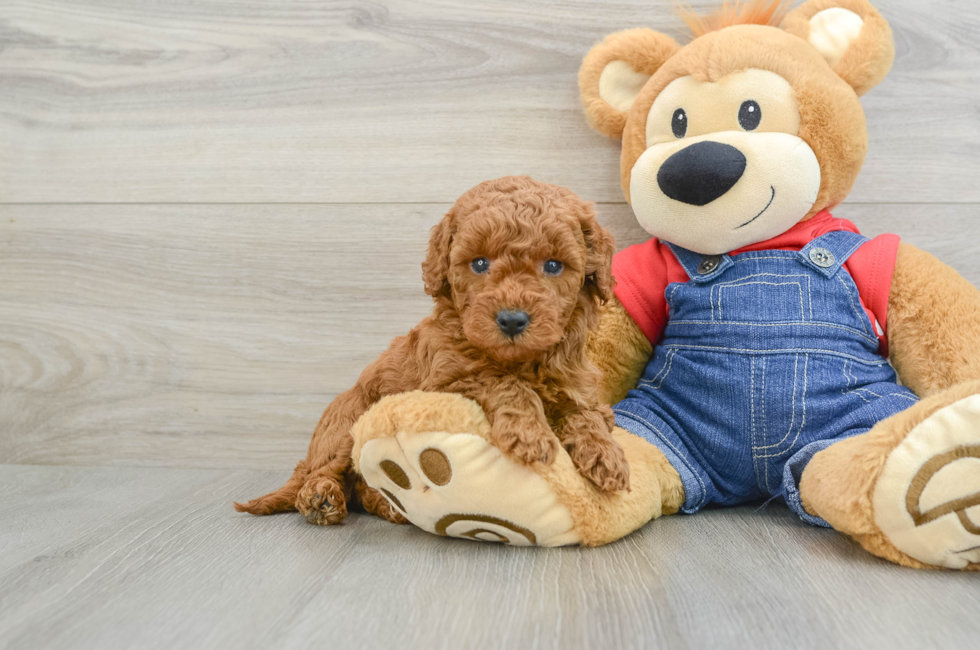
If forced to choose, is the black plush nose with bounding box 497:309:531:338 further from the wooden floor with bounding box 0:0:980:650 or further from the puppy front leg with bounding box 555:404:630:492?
the wooden floor with bounding box 0:0:980:650

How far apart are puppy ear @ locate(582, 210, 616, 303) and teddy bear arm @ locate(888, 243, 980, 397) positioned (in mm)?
460

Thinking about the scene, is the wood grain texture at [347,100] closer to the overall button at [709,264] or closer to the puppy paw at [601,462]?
the overall button at [709,264]

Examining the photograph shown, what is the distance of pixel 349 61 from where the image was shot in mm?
1253

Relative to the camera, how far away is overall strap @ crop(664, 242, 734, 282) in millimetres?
984

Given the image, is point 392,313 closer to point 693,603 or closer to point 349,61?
point 349,61

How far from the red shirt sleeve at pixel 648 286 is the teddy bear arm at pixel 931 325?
307mm

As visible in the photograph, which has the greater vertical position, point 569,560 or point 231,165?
point 231,165

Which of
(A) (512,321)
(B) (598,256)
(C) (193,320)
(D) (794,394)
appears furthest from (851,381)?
(C) (193,320)

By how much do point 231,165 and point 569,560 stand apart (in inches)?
37.7

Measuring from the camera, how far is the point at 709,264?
3.27 ft

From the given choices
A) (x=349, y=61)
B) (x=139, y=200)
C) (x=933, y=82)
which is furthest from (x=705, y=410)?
(x=139, y=200)

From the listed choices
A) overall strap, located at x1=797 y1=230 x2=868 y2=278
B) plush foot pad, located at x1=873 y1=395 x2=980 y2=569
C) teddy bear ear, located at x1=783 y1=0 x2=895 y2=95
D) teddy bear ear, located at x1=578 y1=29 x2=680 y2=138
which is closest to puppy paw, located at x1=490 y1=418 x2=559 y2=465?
plush foot pad, located at x1=873 y1=395 x2=980 y2=569

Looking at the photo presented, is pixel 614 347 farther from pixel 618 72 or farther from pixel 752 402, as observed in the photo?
pixel 618 72

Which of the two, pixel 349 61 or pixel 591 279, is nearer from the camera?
pixel 591 279
